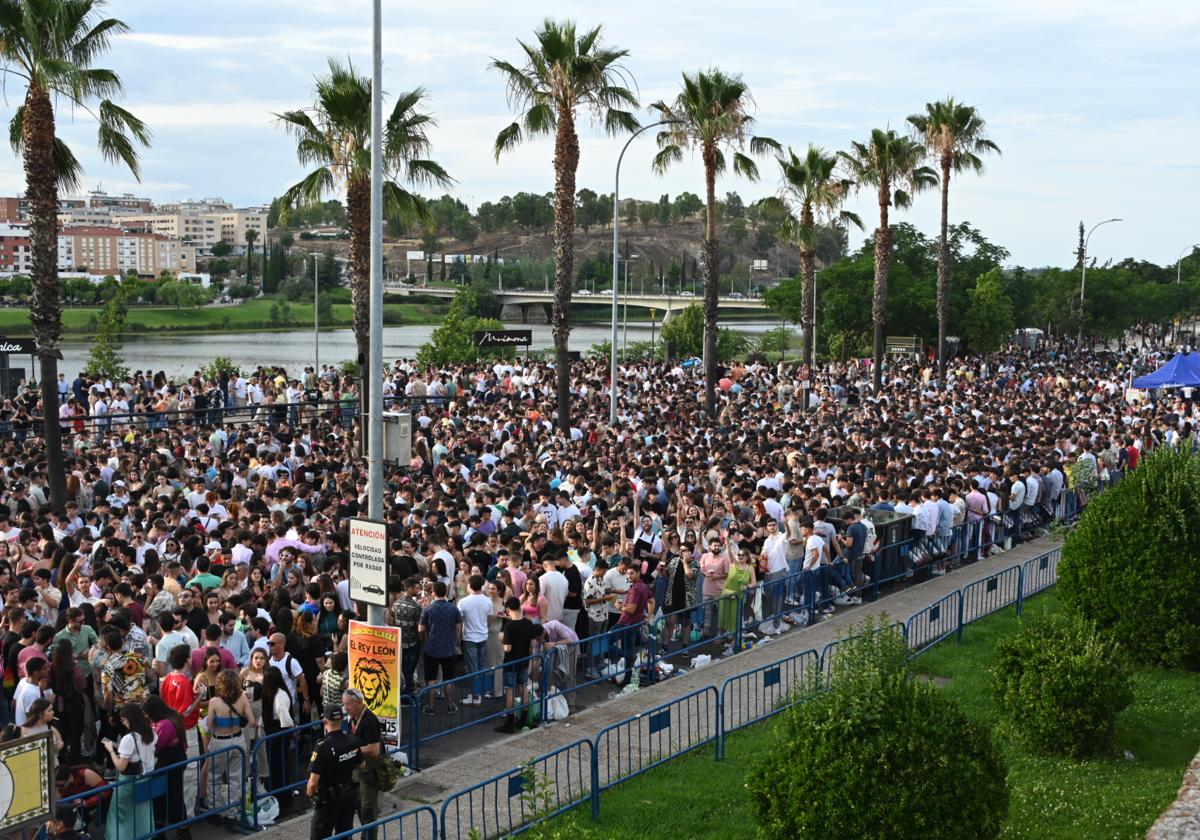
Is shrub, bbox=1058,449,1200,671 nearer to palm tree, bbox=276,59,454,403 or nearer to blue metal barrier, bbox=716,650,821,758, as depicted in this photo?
blue metal barrier, bbox=716,650,821,758

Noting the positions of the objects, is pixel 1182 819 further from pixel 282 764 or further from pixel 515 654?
pixel 282 764

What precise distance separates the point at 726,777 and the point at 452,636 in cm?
326

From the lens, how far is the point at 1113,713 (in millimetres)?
11391

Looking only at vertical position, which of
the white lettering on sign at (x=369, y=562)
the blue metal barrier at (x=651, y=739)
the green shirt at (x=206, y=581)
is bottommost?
the blue metal barrier at (x=651, y=739)

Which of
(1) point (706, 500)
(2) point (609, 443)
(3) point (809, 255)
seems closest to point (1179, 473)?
(1) point (706, 500)

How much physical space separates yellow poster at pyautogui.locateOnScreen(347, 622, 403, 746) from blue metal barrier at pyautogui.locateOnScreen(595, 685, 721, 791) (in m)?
1.78

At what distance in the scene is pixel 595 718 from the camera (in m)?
12.9

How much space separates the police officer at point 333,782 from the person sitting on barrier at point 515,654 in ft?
11.6

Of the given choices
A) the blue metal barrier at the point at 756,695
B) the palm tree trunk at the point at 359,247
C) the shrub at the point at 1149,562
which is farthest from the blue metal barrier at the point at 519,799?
the palm tree trunk at the point at 359,247

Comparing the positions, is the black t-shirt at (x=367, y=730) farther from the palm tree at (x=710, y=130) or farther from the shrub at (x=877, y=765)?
the palm tree at (x=710, y=130)

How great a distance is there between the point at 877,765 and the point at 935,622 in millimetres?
8230

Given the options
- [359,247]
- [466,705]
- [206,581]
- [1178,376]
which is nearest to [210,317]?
[359,247]

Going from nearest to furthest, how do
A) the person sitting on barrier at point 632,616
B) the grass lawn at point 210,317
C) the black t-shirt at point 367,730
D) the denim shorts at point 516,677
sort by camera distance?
1. the black t-shirt at point 367,730
2. the denim shorts at point 516,677
3. the person sitting on barrier at point 632,616
4. the grass lawn at point 210,317

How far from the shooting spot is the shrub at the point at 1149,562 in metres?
13.6
